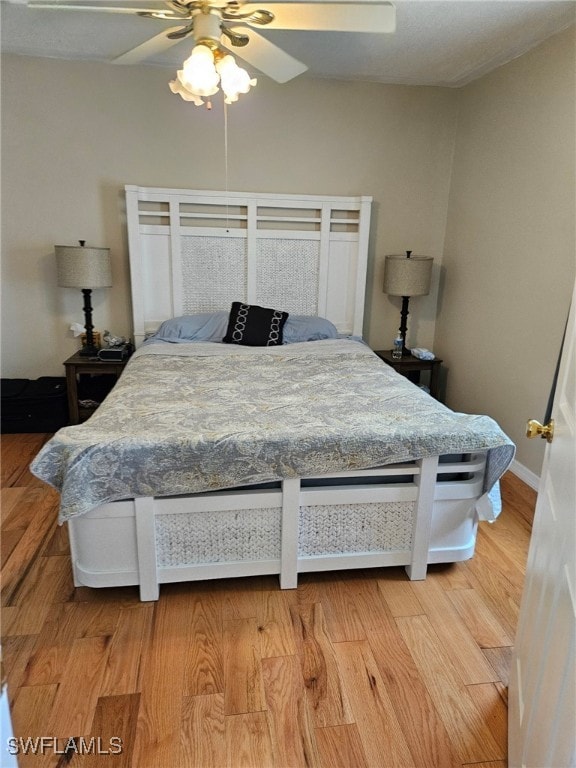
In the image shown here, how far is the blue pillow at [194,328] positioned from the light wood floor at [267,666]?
1.67 meters

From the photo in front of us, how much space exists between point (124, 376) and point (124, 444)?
1.02 metres

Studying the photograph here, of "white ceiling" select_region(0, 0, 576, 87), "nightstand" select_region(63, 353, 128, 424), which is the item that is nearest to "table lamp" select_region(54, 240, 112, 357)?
"nightstand" select_region(63, 353, 128, 424)

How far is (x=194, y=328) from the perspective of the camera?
3.55m

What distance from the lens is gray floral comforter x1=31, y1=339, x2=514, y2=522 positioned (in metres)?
1.78

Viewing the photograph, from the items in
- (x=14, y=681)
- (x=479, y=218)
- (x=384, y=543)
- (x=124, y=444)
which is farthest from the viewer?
(x=479, y=218)

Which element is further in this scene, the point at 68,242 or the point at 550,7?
the point at 68,242

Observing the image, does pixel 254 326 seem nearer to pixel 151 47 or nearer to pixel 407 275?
pixel 407 275

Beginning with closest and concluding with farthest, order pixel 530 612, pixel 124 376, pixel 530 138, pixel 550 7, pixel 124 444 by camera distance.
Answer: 1. pixel 530 612
2. pixel 124 444
3. pixel 550 7
4. pixel 124 376
5. pixel 530 138

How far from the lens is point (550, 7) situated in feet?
8.08

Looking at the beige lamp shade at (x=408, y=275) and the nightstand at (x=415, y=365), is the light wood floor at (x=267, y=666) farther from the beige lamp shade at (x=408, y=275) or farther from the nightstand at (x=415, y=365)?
the beige lamp shade at (x=408, y=275)

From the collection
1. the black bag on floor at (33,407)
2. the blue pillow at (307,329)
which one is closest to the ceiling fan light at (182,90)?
the blue pillow at (307,329)

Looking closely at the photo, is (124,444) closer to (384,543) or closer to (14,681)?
(14,681)

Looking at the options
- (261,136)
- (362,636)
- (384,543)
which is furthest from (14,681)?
(261,136)

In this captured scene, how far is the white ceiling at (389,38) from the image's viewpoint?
100 inches
